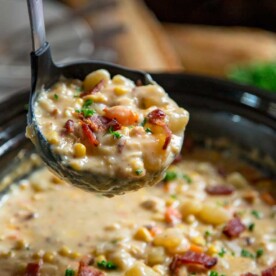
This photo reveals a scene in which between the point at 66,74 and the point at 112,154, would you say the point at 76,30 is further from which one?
the point at 112,154

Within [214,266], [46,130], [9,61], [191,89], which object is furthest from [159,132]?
[9,61]

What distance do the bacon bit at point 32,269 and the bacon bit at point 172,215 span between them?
593mm

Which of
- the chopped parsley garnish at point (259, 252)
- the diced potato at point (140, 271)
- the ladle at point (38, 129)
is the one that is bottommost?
the chopped parsley garnish at point (259, 252)

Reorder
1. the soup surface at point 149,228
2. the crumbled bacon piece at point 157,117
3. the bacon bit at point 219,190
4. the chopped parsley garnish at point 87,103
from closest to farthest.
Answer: the crumbled bacon piece at point 157,117, the chopped parsley garnish at point 87,103, the soup surface at point 149,228, the bacon bit at point 219,190

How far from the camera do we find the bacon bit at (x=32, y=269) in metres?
2.42

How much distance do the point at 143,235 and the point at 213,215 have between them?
1.11 ft

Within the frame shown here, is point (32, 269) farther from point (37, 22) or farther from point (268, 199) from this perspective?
point (268, 199)

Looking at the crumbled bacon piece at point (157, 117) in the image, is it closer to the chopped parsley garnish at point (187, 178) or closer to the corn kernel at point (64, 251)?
the corn kernel at point (64, 251)

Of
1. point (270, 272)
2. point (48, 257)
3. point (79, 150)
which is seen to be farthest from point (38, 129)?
point (270, 272)

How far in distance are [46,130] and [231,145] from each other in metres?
1.22

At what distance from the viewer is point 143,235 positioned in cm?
260

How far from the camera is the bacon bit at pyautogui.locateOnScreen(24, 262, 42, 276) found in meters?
2.42

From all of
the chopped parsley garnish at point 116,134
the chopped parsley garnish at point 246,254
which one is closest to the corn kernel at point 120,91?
the chopped parsley garnish at point 116,134

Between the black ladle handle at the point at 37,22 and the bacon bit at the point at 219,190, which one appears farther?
the bacon bit at the point at 219,190
